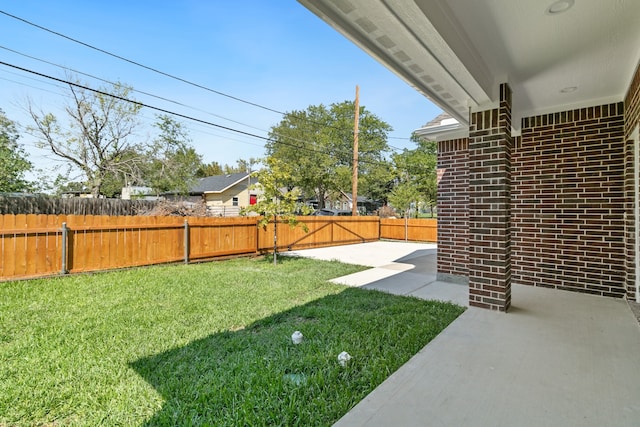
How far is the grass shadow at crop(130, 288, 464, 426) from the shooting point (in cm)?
182

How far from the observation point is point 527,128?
479 cm

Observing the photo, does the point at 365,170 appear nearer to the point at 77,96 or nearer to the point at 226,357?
the point at 77,96

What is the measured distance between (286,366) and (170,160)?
1746 cm

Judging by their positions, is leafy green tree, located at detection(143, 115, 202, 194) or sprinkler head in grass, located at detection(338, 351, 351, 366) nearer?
sprinkler head in grass, located at detection(338, 351, 351, 366)

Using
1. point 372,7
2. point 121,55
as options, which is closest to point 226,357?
point 372,7

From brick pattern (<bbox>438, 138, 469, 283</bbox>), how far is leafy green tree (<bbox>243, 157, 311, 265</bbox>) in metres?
3.15

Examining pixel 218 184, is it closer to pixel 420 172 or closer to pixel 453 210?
pixel 420 172

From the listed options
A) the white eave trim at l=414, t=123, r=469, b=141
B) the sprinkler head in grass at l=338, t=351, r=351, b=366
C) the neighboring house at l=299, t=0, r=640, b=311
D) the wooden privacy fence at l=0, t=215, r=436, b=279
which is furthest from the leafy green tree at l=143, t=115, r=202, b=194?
the sprinkler head in grass at l=338, t=351, r=351, b=366

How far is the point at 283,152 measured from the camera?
27.0 metres

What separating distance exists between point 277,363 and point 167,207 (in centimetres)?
811

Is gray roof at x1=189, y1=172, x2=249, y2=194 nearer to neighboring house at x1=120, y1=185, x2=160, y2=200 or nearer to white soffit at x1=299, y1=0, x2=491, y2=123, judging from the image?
neighboring house at x1=120, y1=185, x2=160, y2=200

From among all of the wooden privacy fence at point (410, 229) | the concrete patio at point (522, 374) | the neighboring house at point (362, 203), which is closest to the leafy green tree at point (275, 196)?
the concrete patio at point (522, 374)

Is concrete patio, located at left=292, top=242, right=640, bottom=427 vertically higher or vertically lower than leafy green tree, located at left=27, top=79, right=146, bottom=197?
lower

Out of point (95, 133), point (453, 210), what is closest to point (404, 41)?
point (453, 210)
